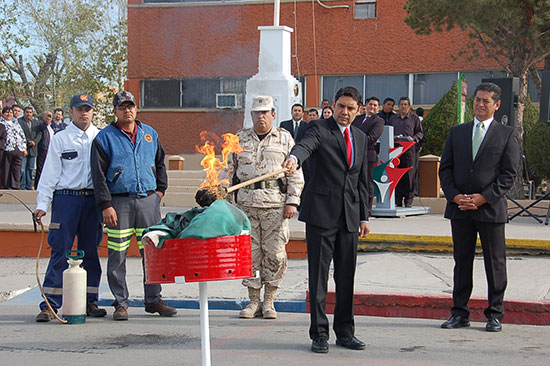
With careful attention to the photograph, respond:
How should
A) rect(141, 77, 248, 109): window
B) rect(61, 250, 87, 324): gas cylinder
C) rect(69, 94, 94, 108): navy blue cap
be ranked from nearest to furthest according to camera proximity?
1. rect(61, 250, 87, 324): gas cylinder
2. rect(69, 94, 94, 108): navy blue cap
3. rect(141, 77, 248, 109): window

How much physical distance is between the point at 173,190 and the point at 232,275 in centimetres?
1389

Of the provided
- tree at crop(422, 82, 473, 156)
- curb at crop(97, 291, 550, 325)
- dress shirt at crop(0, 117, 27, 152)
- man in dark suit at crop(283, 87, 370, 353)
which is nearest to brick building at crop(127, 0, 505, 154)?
tree at crop(422, 82, 473, 156)

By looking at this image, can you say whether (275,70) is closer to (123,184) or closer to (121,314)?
(123,184)

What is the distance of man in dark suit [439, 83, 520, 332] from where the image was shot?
7.54 m

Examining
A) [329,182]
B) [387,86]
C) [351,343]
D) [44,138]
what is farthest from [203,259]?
[387,86]

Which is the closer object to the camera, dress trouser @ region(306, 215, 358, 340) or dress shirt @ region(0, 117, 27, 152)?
dress trouser @ region(306, 215, 358, 340)

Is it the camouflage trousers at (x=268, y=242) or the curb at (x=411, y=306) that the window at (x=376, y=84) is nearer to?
the curb at (x=411, y=306)

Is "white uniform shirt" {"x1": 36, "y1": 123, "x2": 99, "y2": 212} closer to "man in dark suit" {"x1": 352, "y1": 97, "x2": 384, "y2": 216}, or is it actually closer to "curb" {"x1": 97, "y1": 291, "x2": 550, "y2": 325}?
"curb" {"x1": 97, "y1": 291, "x2": 550, "y2": 325}

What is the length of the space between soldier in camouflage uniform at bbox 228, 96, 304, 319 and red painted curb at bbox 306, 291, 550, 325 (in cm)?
81

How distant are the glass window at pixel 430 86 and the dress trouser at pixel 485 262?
18568 mm

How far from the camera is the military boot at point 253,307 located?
8289 millimetres

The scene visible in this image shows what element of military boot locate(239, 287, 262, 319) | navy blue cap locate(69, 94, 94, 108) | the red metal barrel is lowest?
military boot locate(239, 287, 262, 319)

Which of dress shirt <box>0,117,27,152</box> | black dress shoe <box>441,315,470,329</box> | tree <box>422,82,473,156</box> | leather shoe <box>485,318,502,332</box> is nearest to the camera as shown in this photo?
leather shoe <box>485,318,502,332</box>

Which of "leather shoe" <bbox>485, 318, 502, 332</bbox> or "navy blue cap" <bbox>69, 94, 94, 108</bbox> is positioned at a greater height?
"navy blue cap" <bbox>69, 94, 94, 108</bbox>
